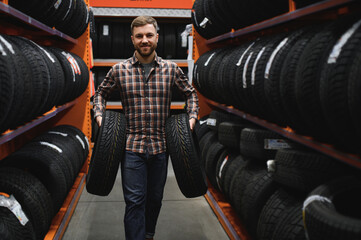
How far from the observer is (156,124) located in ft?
8.38

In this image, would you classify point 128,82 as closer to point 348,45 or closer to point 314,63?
point 314,63

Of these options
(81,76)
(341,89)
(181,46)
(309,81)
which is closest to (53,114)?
(81,76)

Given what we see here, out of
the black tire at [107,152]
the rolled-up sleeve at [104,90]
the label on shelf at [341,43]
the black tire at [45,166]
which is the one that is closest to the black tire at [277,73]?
the label on shelf at [341,43]

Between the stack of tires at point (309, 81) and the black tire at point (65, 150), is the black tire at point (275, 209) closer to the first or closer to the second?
the stack of tires at point (309, 81)

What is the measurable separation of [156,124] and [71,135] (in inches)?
59.0

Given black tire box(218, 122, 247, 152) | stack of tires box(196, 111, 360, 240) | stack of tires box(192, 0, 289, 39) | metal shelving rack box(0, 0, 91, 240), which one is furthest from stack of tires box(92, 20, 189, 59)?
black tire box(218, 122, 247, 152)

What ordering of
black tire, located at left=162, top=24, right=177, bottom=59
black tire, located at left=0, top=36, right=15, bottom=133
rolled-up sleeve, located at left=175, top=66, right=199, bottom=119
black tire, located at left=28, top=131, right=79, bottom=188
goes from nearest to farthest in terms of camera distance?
1. black tire, located at left=0, top=36, right=15, bottom=133
2. rolled-up sleeve, located at left=175, top=66, right=199, bottom=119
3. black tire, located at left=28, top=131, right=79, bottom=188
4. black tire, located at left=162, top=24, right=177, bottom=59

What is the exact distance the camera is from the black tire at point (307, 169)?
5.56 ft

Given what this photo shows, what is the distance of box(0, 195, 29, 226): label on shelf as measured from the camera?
192 centimetres

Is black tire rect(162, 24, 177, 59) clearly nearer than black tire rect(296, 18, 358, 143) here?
No

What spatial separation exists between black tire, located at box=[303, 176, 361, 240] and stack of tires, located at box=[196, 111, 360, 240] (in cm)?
1

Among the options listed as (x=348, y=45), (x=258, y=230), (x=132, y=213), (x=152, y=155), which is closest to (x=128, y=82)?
(x=152, y=155)

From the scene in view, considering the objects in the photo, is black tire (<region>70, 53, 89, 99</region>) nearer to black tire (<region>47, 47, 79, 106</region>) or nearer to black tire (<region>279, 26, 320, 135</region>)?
black tire (<region>47, 47, 79, 106</region>)

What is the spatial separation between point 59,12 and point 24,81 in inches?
46.8
